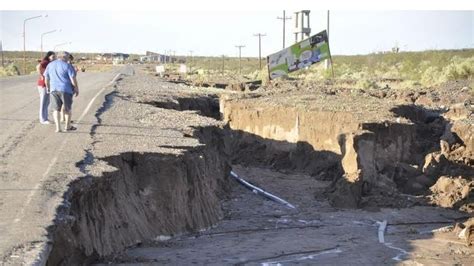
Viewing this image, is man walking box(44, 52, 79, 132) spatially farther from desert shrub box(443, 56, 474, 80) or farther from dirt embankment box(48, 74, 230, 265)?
desert shrub box(443, 56, 474, 80)

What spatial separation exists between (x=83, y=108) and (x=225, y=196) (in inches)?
212

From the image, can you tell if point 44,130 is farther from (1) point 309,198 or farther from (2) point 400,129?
(2) point 400,129

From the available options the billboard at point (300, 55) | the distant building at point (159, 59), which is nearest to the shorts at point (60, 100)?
the billboard at point (300, 55)

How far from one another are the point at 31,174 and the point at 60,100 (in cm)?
451

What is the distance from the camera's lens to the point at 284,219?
1452 cm

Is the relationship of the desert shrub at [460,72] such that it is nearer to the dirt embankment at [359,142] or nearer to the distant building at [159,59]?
the dirt embankment at [359,142]

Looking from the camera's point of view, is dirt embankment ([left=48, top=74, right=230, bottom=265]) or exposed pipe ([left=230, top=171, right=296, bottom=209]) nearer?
dirt embankment ([left=48, top=74, right=230, bottom=265])

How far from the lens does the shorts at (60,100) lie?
13636mm

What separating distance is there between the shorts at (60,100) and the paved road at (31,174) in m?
0.53

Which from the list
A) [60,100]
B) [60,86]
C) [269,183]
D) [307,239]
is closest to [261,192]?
[269,183]

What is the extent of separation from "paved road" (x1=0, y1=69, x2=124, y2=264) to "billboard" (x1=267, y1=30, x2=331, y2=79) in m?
29.4

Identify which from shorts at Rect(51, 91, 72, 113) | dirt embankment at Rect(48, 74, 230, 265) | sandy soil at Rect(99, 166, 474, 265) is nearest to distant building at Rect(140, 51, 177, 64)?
sandy soil at Rect(99, 166, 474, 265)

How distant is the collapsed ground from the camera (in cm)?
988

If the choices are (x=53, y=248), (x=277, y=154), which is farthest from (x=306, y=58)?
(x=53, y=248)
